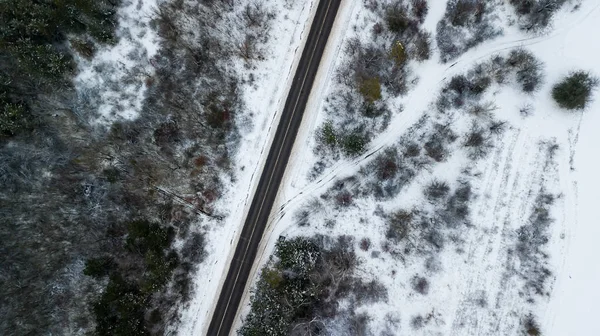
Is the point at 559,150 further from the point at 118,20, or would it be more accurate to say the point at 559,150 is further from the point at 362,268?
the point at 118,20

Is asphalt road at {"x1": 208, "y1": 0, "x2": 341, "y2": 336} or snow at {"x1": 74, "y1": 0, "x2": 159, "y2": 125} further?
asphalt road at {"x1": 208, "y1": 0, "x2": 341, "y2": 336}

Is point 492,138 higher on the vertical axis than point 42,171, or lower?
higher

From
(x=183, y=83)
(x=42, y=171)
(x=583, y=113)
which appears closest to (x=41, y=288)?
(x=42, y=171)

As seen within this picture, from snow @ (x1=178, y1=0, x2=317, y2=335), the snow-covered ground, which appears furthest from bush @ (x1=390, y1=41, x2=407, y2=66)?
snow @ (x1=178, y1=0, x2=317, y2=335)

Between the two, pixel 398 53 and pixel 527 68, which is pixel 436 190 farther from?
pixel 527 68

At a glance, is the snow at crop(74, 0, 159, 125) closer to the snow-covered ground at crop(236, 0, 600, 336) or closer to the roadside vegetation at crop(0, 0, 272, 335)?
the roadside vegetation at crop(0, 0, 272, 335)

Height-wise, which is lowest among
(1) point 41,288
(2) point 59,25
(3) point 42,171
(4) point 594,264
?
(1) point 41,288
